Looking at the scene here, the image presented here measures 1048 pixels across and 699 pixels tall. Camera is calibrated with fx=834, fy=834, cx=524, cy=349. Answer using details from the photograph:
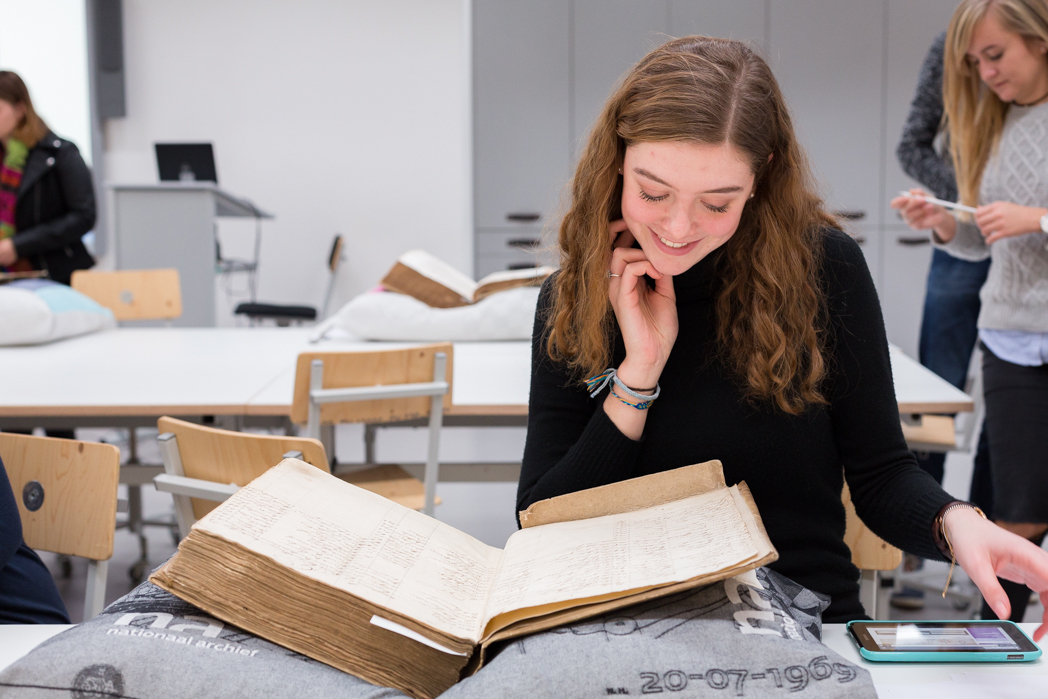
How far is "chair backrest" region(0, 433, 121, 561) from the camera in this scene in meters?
1.12

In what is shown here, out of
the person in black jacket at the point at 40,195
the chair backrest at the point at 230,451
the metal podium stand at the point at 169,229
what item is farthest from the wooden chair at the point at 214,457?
the metal podium stand at the point at 169,229

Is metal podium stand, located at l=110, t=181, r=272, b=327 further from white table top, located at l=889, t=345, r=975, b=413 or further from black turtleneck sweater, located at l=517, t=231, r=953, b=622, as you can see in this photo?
black turtleneck sweater, located at l=517, t=231, r=953, b=622

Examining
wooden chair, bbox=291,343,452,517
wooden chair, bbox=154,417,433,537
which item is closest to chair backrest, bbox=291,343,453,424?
wooden chair, bbox=291,343,452,517

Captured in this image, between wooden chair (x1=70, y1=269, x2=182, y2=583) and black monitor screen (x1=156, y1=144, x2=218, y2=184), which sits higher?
black monitor screen (x1=156, y1=144, x2=218, y2=184)

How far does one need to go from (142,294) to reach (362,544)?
294 centimetres

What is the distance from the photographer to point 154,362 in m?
2.21

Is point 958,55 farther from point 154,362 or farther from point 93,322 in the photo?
point 93,322

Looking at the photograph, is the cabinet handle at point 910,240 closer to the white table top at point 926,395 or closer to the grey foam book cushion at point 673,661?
the white table top at point 926,395

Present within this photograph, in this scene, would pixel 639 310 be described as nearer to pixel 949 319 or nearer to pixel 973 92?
pixel 973 92

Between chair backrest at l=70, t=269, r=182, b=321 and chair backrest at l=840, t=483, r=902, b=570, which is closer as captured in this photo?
chair backrest at l=840, t=483, r=902, b=570

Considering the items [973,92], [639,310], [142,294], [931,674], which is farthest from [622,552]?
[142,294]

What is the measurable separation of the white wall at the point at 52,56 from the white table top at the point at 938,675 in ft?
20.2

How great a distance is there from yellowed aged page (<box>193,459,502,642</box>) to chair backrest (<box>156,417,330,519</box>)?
54cm

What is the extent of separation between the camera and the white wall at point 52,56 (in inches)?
221
